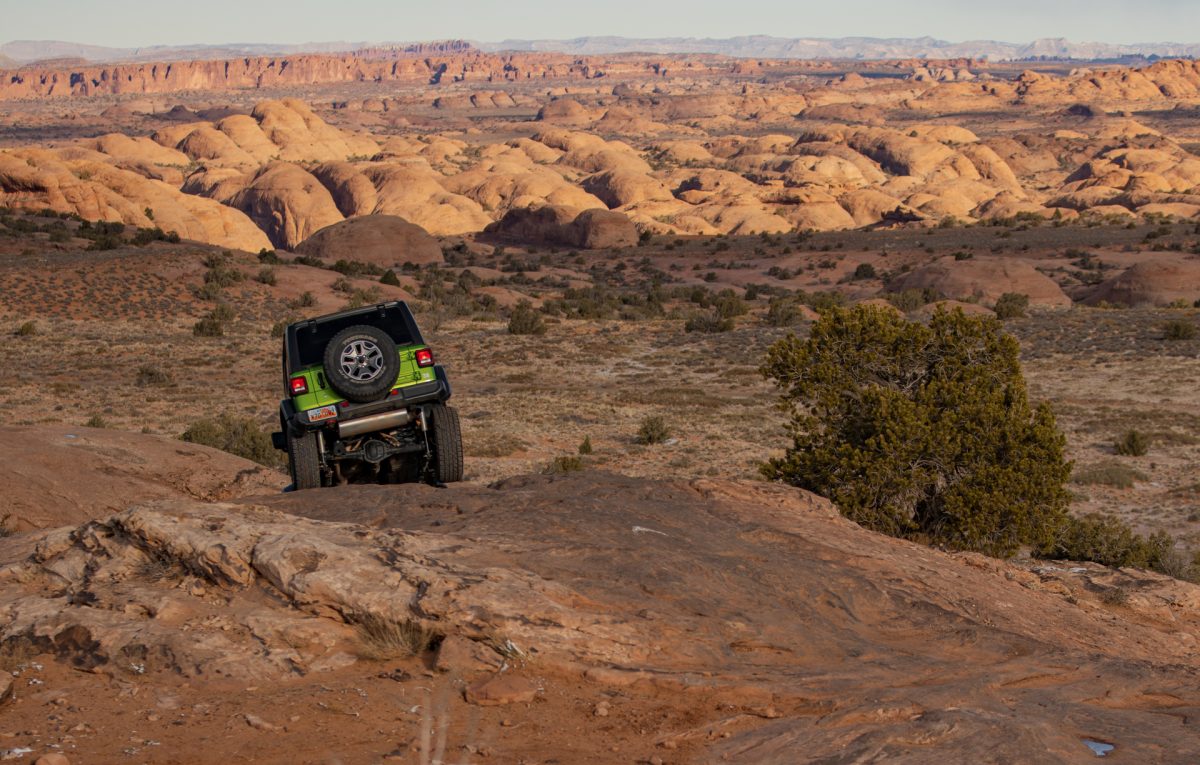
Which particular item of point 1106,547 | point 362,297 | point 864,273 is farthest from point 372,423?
point 864,273

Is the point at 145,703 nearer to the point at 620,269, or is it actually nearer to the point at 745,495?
the point at 745,495

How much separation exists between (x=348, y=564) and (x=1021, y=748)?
379 centimetres

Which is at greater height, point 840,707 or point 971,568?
point 840,707

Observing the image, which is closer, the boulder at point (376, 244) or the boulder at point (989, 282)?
the boulder at point (989, 282)

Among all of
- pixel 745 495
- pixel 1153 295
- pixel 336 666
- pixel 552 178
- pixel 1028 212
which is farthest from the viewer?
pixel 552 178

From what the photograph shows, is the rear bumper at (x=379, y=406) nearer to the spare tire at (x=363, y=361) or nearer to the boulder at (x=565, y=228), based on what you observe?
the spare tire at (x=363, y=361)

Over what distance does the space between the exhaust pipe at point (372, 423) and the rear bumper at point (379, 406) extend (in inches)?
1.5

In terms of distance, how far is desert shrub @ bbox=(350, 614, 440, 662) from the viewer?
18.9ft

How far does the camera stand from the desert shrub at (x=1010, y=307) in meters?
37.1

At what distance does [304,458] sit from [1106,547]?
9032 millimetres

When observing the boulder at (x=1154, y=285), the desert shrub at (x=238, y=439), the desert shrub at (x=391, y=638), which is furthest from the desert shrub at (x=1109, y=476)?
the boulder at (x=1154, y=285)

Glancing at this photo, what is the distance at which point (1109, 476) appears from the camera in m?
17.5

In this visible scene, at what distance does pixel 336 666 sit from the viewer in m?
5.70

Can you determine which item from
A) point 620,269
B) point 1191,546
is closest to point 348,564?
point 1191,546
